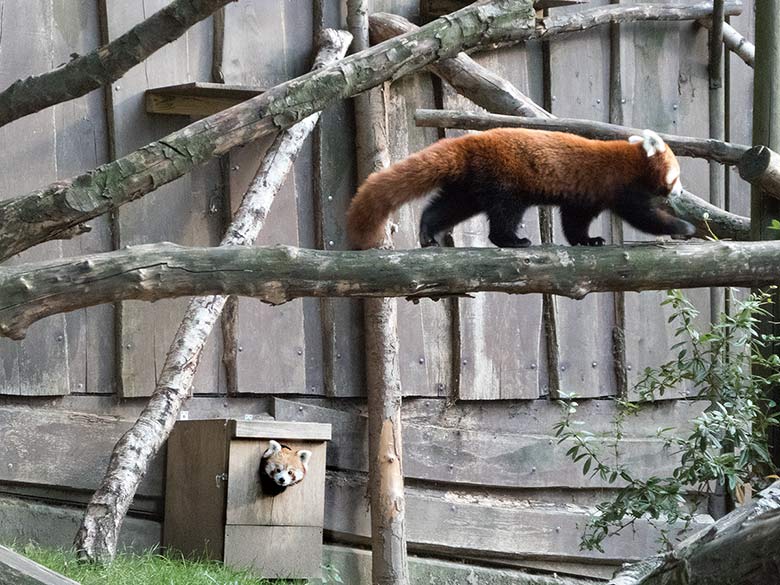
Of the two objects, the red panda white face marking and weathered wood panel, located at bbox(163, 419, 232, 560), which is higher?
the red panda white face marking

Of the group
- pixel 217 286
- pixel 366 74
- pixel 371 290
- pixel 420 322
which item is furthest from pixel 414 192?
pixel 420 322

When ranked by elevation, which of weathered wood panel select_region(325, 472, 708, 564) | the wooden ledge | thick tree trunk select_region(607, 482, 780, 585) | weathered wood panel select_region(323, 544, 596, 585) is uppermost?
the wooden ledge

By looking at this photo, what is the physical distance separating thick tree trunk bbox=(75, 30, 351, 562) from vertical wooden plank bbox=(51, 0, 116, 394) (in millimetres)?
417

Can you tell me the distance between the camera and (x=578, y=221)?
4.10 meters

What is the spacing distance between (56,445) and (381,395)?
1540mm

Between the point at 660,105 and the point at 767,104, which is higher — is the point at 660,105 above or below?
above

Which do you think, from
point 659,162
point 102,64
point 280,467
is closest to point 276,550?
point 280,467

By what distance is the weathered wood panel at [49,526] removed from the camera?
4.44 m

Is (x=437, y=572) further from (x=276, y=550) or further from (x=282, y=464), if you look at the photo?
(x=282, y=464)

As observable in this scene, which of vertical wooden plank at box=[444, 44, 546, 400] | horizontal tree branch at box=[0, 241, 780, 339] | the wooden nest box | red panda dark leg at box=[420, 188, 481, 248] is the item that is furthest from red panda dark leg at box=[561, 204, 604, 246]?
the wooden nest box

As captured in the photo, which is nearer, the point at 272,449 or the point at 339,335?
the point at 272,449

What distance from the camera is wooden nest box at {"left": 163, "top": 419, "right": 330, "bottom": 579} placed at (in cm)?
441

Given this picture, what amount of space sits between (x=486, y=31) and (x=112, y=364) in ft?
7.96

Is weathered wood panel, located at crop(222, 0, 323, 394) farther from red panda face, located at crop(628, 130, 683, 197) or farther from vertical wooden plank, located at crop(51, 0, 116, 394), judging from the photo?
red panda face, located at crop(628, 130, 683, 197)
